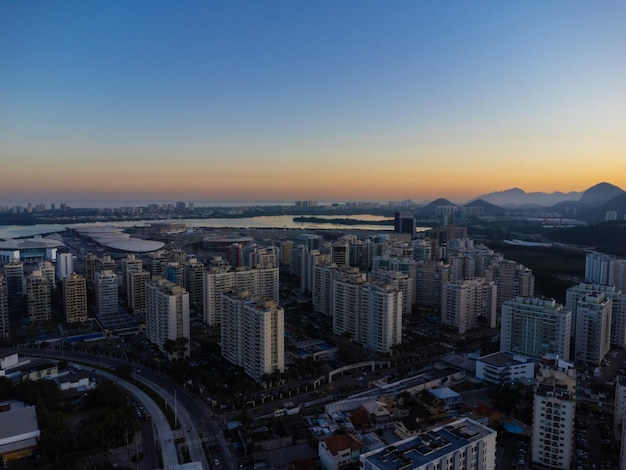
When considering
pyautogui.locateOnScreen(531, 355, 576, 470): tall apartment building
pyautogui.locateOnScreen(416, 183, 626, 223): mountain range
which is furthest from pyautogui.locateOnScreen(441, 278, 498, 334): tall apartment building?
pyautogui.locateOnScreen(416, 183, 626, 223): mountain range

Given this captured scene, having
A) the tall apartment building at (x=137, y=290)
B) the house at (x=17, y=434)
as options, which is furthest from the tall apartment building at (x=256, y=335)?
the tall apartment building at (x=137, y=290)

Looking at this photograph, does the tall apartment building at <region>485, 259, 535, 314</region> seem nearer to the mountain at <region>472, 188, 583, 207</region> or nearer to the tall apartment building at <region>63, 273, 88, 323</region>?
the tall apartment building at <region>63, 273, 88, 323</region>

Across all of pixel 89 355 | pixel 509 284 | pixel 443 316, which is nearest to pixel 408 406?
pixel 443 316

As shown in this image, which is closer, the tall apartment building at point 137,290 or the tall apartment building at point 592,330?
the tall apartment building at point 592,330

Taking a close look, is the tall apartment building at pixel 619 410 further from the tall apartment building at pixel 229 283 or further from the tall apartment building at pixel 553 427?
the tall apartment building at pixel 229 283

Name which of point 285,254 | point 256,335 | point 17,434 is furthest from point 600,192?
point 17,434

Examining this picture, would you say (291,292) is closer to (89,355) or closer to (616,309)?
(89,355)
